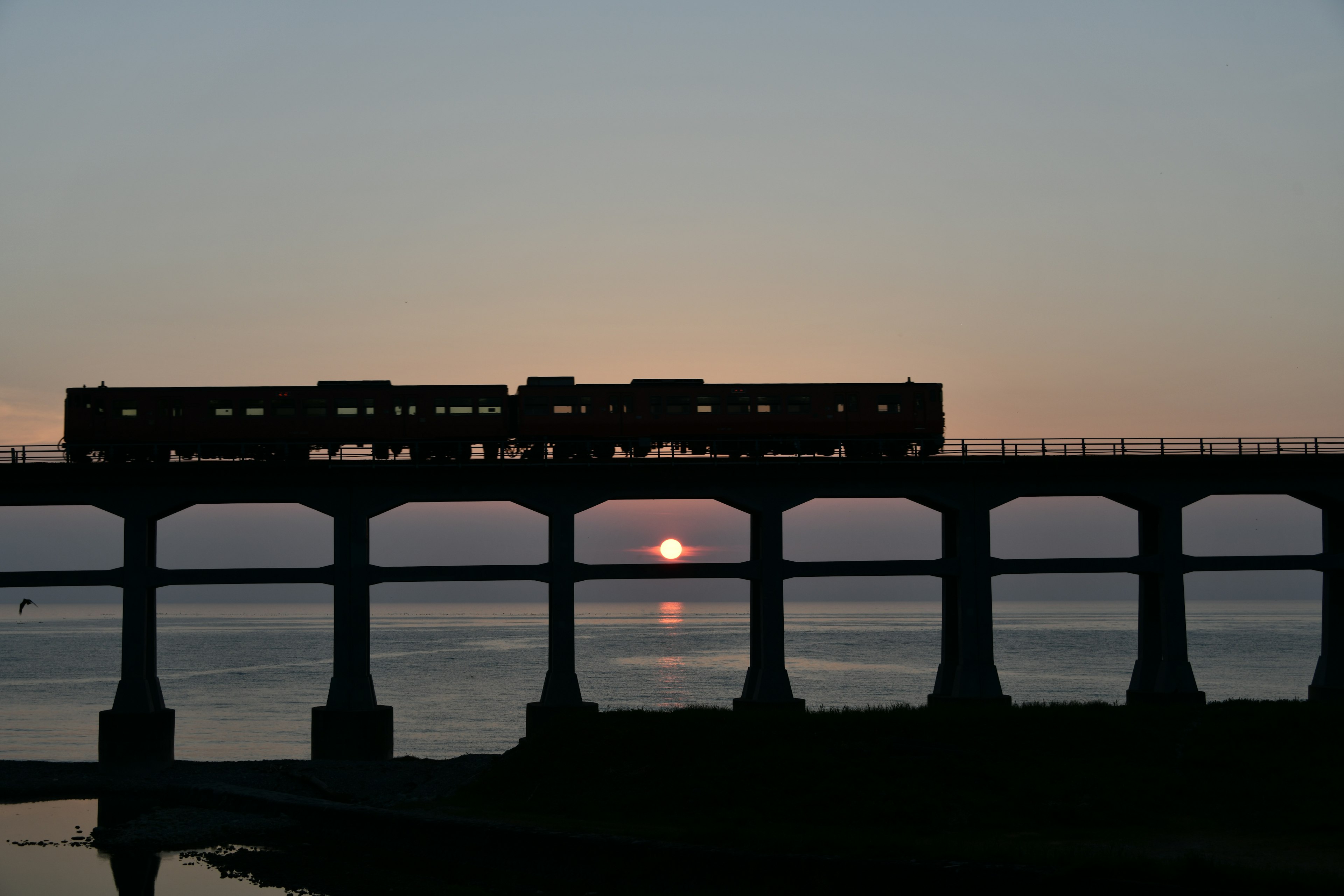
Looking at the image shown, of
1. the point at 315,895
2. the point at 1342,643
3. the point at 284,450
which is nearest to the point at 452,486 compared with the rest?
the point at 284,450

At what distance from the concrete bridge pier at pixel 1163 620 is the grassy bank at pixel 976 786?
9503 millimetres

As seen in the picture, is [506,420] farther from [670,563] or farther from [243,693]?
[243,693]

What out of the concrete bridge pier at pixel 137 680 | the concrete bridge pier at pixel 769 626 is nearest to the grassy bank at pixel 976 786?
the concrete bridge pier at pixel 769 626

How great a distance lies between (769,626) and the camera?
42281mm

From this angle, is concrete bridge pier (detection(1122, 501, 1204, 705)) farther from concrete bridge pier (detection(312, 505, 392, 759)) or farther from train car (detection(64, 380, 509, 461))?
concrete bridge pier (detection(312, 505, 392, 759))

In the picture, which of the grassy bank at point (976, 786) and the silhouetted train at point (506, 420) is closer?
the grassy bank at point (976, 786)

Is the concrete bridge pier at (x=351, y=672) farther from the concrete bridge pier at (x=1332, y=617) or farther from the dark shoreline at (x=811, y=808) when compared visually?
the concrete bridge pier at (x=1332, y=617)

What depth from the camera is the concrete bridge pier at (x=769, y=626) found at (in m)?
41.8

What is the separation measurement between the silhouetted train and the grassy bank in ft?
45.8

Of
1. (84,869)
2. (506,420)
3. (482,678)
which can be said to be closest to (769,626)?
(506,420)

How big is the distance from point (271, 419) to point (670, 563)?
50.6ft

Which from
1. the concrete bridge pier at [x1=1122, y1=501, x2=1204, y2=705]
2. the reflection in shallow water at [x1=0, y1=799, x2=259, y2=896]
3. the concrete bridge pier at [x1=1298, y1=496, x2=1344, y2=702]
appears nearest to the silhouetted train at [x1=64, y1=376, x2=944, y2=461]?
the concrete bridge pier at [x1=1122, y1=501, x2=1204, y2=705]

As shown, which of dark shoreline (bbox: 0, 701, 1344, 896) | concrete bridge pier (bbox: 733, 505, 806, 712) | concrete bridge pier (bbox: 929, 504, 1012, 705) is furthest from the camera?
concrete bridge pier (bbox: 929, 504, 1012, 705)

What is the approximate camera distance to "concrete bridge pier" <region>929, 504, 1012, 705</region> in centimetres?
4269
